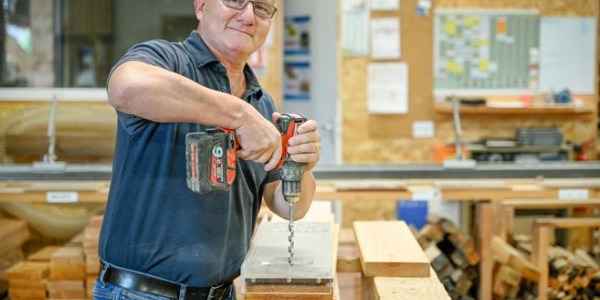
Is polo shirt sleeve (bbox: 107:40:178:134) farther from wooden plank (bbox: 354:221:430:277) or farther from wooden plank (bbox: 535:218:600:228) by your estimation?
wooden plank (bbox: 535:218:600:228)

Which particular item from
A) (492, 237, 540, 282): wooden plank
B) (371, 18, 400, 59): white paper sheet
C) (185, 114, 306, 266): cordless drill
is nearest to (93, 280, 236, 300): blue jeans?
(185, 114, 306, 266): cordless drill

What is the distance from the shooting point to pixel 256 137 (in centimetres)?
149

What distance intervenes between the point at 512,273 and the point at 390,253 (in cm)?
182

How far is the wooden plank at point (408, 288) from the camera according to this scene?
172 cm

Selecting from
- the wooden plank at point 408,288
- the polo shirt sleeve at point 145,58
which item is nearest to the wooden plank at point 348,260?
the wooden plank at point 408,288

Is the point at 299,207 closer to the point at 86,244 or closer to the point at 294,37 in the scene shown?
the point at 86,244

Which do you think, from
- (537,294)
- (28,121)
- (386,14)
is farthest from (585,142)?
(28,121)

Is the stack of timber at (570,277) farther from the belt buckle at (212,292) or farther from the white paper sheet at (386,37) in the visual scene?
the belt buckle at (212,292)

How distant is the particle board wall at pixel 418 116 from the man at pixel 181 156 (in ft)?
12.2

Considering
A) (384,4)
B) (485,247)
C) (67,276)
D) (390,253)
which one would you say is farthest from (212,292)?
(384,4)

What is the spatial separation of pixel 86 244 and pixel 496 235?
2.22 m

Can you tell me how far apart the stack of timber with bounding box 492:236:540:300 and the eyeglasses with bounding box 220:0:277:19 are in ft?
7.35

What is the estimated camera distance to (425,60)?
546 cm

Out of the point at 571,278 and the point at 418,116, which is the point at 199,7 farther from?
the point at 418,116
